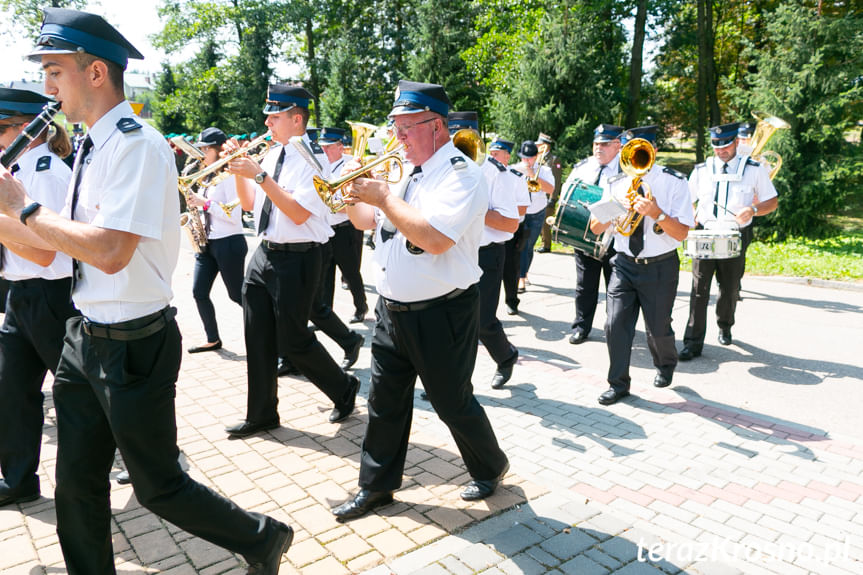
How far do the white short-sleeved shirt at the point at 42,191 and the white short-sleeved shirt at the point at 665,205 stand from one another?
3.96 metres

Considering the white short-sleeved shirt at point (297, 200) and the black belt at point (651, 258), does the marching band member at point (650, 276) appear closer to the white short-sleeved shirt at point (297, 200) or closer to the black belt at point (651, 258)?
the black belt at point (651, 258)

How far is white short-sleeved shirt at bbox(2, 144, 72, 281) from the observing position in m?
3.38

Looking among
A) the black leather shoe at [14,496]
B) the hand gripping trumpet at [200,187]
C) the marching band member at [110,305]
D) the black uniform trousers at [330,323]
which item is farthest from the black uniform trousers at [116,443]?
the black uniform trousers at [330,323]

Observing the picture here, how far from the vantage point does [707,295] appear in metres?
6.69

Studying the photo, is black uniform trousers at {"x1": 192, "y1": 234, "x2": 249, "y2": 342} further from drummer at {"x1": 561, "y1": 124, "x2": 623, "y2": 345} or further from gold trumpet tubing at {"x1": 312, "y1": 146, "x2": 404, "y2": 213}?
drummer at {"x1": 561, "y1": 124, "x2": 623, "y2": 345}

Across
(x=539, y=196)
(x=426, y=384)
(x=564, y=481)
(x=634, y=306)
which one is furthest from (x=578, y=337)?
(x=426, y=384)

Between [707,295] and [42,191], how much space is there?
5912mm


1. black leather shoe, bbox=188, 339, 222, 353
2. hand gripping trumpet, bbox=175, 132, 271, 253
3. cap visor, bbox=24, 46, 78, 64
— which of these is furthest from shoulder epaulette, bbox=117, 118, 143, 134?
black leather shoe, bbox=188, 339, 222, 353

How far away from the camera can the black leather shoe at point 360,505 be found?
3.43m

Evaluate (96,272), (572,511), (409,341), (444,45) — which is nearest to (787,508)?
(572,511)

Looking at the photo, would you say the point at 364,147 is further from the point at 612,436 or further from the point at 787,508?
the point at 787,508

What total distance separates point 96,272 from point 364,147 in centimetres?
197

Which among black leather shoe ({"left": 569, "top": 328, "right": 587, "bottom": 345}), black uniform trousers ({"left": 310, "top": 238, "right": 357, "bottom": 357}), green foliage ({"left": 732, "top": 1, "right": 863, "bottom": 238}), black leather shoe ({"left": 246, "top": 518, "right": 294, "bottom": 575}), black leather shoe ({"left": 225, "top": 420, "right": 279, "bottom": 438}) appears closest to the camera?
black leather shoe ({"left": 246, "top": 518, "right": 294, "bottom": 575})

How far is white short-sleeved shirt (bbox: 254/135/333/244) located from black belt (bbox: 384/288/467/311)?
1362 mm
